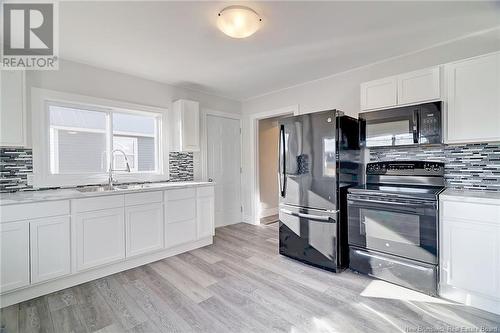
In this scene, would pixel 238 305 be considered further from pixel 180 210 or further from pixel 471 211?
pixel 471 211

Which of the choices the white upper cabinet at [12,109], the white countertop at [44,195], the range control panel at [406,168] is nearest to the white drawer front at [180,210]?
the white countertop at [44,195]

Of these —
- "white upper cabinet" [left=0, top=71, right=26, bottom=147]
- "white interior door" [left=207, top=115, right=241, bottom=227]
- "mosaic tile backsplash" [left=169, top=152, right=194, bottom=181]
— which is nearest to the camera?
"white upper cabinet" [left=0, top=71, right=26, bottom=147]

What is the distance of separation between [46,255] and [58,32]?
81.0 inches

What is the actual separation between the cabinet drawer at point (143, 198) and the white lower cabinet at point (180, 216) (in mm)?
→ 116

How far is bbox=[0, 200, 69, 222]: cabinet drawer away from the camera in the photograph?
1971mm

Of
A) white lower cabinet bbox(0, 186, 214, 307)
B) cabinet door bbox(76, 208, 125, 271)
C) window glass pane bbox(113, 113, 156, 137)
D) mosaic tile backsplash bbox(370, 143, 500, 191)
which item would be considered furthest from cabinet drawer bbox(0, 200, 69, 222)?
mosaic tile backsplash bbox(370, 143, 500, 191)

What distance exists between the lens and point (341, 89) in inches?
129

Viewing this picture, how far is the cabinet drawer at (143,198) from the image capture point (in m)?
2.68

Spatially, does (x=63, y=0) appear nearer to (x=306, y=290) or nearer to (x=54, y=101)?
(x=54, y=101)

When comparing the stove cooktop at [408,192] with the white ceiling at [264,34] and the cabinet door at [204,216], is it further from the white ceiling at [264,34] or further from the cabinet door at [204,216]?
the cabinet door at [204,216]

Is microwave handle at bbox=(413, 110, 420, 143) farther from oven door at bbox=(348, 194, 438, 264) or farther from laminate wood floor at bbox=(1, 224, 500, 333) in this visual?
laminate wood floor at bbox=(1, 224, 500, 333)

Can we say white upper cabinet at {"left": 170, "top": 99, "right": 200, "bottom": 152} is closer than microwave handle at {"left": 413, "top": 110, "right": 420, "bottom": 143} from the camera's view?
No

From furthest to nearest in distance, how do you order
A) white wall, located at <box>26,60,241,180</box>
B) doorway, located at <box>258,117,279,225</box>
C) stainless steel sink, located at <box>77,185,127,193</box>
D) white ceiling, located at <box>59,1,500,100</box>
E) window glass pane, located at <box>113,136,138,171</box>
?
doorway, located at <box>258,117,279,225</box> < window glass pane, located at <box>113,136,138,171</box> < stainless steel sink, located at <box>77,185,127,193</box> < white wall, located at <box>26,60,241,180</box> < white ceiling, located at <box>59,1,500,100</box>

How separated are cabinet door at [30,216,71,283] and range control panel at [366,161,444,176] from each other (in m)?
3.34
